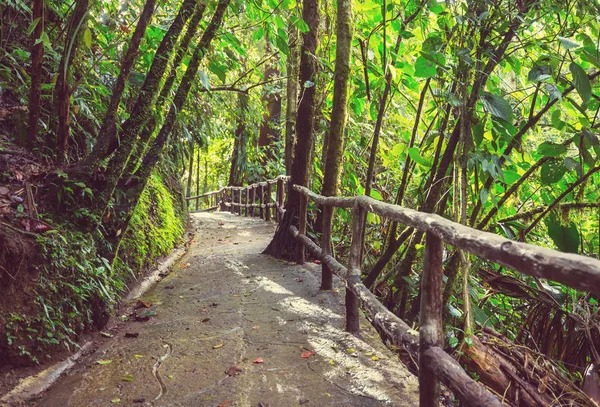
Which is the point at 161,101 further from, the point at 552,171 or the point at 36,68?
the point at 552,171

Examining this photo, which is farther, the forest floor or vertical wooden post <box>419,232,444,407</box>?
the forest floor

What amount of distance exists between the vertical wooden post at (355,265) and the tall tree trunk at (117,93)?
6.66ft

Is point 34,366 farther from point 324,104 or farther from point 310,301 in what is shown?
point 324,104

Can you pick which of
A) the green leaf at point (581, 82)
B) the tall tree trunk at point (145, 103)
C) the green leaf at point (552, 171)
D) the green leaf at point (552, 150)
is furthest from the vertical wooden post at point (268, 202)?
the green leaf at point (581, 82)

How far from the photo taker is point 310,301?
434cm

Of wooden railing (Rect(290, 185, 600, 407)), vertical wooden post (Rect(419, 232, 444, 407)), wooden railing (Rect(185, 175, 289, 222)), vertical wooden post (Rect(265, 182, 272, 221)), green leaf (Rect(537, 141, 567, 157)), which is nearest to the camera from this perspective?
wooden railing (Rect(290, 185, 600, 407))

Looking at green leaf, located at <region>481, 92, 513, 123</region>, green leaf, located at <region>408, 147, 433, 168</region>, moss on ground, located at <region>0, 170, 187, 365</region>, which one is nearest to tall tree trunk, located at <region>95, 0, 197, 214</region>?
moss on ground, located at <region>0, 170, 187, 365</region>

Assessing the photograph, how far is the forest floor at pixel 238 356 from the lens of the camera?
8.62 ft

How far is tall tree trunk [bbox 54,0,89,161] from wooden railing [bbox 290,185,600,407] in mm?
2355

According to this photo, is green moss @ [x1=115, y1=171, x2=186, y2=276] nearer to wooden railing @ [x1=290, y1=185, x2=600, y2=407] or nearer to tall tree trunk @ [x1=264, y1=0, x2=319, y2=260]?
tall tree trunk @ [x1=264, y1=0, x2=319, y2=260]

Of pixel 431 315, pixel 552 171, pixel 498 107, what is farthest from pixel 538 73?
pixel 431 315

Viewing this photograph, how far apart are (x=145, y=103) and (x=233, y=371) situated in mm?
2349

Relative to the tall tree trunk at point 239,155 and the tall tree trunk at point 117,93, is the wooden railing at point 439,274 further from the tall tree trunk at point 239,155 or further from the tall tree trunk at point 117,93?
the tall tree trunk at point 239,155

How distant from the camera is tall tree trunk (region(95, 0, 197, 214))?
151 inches
